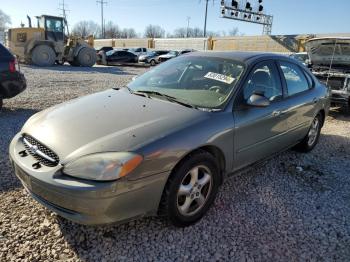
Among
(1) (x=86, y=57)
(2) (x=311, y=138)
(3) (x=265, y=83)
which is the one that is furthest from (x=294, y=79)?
(1) (x=86, y=57)

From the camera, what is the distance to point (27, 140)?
297cm

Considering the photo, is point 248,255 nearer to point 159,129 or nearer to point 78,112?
point 159,129

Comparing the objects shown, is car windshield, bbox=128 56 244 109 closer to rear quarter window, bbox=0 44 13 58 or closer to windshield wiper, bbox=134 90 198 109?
windshield wiper, bbox=134 90 198 109

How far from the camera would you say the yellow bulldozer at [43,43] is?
20.1 meters

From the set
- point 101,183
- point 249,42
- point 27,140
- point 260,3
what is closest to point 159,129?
Result: point 101,183

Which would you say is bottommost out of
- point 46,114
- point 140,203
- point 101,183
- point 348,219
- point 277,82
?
point 348,219

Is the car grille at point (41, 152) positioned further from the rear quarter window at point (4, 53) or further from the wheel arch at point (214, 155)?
the rear quarter window at point (4, 53)

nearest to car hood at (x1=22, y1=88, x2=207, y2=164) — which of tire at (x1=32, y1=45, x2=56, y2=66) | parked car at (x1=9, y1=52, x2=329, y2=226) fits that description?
parked car at (x1=9, y1=52, x2=329, y2=226)

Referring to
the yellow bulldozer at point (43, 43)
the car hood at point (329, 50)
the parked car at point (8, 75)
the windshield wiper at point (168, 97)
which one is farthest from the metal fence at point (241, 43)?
the windshield wiper at point (168, 97)

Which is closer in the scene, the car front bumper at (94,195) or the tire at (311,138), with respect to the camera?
the car front bumper at (94,195)

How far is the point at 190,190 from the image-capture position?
291 centimetres

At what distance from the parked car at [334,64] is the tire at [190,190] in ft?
19.0

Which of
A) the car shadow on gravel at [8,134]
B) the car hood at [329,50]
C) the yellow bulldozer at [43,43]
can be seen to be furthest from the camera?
the yellow bulldozer at [43,43]

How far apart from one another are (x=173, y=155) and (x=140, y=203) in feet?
1.48
